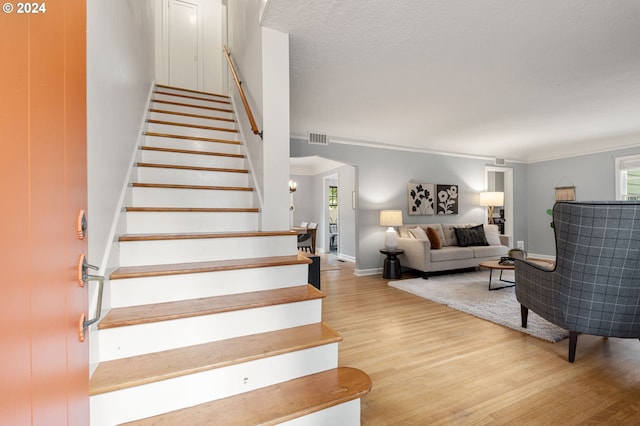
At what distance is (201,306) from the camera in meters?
1.50

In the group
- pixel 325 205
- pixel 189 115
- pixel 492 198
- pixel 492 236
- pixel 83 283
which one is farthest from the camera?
pixel 325 205

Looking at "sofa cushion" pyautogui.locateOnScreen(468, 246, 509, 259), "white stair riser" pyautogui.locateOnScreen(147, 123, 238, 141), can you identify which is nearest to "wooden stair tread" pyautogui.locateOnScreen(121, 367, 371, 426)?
"white stair riser" pyautogui.locateOnScreen(147, 123, 238, 141)

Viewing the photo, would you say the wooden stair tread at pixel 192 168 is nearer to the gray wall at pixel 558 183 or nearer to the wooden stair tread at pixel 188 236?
the wooden stair tread at pixel 188 236

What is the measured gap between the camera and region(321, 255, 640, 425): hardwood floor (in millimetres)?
1627

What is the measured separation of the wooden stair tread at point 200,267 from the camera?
59.7 inches

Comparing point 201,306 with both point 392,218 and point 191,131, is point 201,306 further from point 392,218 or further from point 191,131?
point 392,218

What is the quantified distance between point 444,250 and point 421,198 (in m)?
1.31

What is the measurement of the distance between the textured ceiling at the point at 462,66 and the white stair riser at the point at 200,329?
2.07 meters

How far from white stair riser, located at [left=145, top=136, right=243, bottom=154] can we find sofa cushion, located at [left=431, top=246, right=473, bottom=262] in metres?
3.65

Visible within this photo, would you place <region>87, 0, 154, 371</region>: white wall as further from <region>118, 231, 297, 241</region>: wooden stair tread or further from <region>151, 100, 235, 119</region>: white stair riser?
<region>151, 100, 235, 119</region>: white stair riser

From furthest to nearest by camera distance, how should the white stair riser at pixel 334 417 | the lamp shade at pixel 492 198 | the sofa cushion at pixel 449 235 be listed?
the lamp shade at pixel 492 198
the sofa cushion at pixel 449 235
the white stair riser at pixel 334 417

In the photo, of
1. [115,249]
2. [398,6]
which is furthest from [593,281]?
[115,249]

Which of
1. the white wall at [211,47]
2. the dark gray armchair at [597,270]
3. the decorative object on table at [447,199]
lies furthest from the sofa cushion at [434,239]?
the white wall at [211,47]

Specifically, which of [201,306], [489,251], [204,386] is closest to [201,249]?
[201,306]
